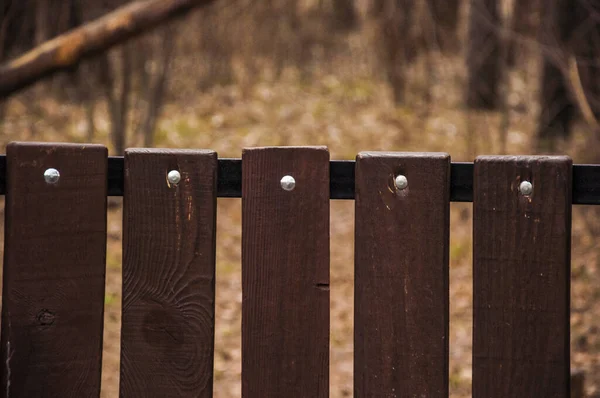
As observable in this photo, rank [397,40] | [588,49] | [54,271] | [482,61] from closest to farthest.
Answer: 1. [54,271]
2. [588,49]
3. [397,40]
4. [482,61]

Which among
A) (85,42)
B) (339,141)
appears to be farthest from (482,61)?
(85,42)

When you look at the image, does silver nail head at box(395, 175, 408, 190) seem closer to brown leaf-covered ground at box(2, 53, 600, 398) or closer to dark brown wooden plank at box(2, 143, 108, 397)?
dark brown wooden plank at box(2, 143, 108, 397)

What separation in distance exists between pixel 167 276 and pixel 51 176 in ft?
1.18

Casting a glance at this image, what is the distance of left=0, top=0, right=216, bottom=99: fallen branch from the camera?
379 cm

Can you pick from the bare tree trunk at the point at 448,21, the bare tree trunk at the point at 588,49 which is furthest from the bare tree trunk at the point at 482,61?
the bare tree trunk at the point at 588,49

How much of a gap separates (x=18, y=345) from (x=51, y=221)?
0.31m

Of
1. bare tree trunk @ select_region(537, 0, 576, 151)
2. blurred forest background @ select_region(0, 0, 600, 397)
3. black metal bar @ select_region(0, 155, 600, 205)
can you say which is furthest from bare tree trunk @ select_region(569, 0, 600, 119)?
black metal bar @ select_region(0, 155, 600, 205)

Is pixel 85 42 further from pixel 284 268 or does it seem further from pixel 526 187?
pixel 526 187

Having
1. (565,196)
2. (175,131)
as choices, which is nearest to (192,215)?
(565,196)

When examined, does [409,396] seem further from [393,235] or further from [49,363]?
[49,363]

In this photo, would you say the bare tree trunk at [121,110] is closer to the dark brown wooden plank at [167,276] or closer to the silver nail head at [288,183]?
the dark brown wooden plank at [167,276]

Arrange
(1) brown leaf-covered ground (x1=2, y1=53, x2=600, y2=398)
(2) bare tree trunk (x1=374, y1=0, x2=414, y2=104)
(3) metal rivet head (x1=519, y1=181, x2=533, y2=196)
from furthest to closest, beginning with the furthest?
(2) bare tree trunk (x1=374, y1=0, x2=414, y2=104) → (1) brown leaf-covered ground (x1=2, y1=53, x2=600, y2=398) → (3) metal rivet head (x1=519, y1=181, x2=533, y2=196)

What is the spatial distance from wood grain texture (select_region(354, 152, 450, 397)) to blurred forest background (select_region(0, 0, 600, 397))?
2720 millimetres

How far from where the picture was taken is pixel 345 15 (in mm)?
17172
